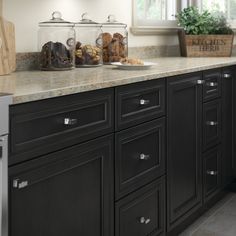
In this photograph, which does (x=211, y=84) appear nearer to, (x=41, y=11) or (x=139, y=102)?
(x=139, y=102)

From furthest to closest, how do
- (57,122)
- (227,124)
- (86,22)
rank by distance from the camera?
(227,124)
(86,22)
(57,122)

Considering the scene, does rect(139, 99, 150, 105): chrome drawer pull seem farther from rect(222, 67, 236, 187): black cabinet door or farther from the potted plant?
the potted plant

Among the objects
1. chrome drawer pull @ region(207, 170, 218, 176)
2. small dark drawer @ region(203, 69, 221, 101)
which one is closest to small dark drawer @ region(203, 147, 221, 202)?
chrome drawer pull @ region(207, 170, 218, 176)

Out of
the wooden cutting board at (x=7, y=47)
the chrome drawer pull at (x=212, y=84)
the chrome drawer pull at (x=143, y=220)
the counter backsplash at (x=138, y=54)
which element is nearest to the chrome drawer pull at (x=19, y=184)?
the wooden cutting board at (x=7, y=47)

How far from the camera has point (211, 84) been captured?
3.14 meters

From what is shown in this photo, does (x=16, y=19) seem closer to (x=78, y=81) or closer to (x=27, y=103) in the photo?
(x=78, y=81)

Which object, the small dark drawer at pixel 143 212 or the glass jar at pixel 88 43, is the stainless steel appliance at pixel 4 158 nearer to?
the small dark drawer at pixel 143 212

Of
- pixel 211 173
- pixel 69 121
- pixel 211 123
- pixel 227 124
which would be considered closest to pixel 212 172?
pixel 211 173

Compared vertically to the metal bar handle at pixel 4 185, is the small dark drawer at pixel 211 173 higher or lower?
lower

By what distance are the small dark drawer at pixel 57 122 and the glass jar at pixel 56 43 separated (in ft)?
1.92

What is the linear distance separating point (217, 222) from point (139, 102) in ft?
3.82

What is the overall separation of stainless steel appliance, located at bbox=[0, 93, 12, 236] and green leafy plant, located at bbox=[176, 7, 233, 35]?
8.49ft

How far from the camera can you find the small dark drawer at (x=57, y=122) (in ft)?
5.20

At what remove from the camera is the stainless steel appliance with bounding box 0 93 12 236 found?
1.50m
